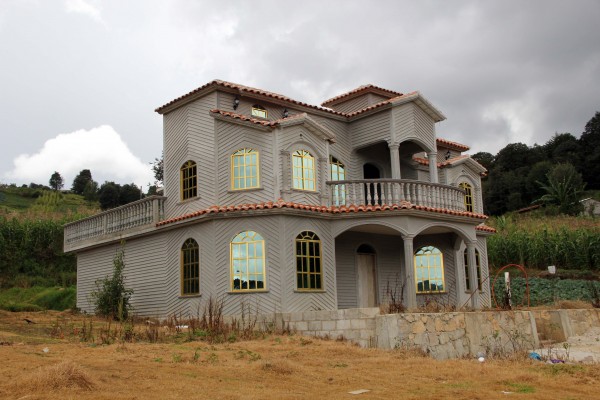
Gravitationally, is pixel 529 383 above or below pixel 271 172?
below

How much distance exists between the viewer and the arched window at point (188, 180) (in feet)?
76.3

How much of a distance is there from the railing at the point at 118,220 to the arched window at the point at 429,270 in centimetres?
1015

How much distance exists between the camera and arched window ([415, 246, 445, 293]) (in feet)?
83.0

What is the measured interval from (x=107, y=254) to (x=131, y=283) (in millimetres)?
2491

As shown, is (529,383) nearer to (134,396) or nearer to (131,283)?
(134,396)

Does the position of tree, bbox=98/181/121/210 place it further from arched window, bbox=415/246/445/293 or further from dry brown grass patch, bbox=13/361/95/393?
dry brown grass patch, bbox=13/361/95/393

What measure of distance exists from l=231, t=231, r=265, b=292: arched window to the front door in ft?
15.8

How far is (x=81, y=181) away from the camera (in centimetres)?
9031

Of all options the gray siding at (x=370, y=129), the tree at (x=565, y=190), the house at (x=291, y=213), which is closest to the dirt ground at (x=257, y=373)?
the house at (x=291, y=213)

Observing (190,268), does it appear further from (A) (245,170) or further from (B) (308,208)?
(B) (308,208)

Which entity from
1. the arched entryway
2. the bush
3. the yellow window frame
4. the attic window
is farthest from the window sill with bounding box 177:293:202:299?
the attic window

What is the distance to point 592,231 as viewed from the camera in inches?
1678

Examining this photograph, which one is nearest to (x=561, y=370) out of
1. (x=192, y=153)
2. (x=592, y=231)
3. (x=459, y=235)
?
(x=459, y=235)

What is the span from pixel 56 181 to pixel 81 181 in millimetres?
6630
